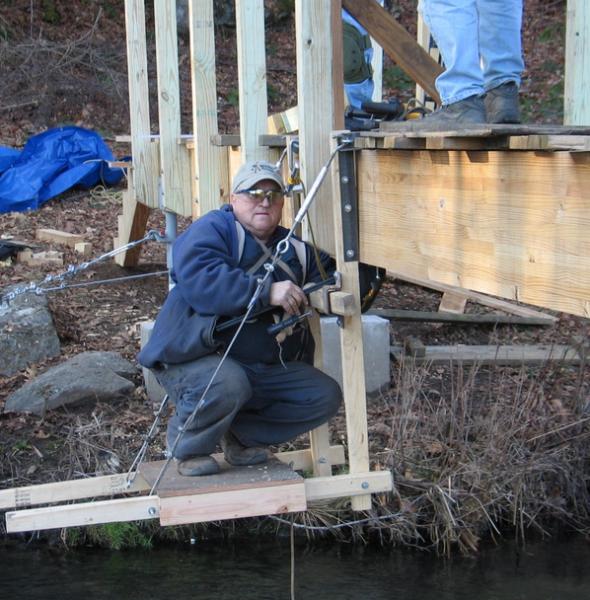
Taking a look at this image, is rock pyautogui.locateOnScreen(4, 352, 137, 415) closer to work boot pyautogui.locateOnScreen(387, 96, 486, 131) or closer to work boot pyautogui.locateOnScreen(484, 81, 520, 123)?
work boot pyautogui.locateOnScreen(387, 96, 486, 131)

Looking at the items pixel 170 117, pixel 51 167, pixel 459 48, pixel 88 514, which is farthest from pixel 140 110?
pixel 51 167

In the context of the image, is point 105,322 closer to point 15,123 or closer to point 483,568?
point 483,568

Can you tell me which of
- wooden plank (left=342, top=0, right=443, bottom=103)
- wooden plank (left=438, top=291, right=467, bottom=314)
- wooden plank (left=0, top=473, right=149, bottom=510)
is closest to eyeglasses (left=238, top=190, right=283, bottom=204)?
wooden plank (left=0, top=473, right=149, bottom=510)

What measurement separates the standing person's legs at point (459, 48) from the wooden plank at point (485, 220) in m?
0.48

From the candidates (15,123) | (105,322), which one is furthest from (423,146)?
(15,123)

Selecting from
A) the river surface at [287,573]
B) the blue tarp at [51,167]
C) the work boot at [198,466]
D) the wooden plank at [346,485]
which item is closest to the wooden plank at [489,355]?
the river surface at [287,573]

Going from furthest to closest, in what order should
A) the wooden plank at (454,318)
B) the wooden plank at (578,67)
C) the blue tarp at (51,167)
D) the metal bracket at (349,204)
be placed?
the blue tarp at (51,167) → the wooden plank at (454,318) → the wooden plank at (578,67) → the metal bracket at (349,204)

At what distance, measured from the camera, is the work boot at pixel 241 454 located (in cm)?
Answer: 461

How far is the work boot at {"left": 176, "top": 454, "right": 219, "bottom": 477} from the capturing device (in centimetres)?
441

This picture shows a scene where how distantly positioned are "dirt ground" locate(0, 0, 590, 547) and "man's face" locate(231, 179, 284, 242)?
2.60 m

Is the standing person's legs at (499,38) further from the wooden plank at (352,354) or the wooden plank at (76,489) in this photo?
the wooden plank at (76,489)

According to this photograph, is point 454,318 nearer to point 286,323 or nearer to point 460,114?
point 460,114

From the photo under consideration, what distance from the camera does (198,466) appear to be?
443 cm

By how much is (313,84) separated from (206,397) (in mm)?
1434
